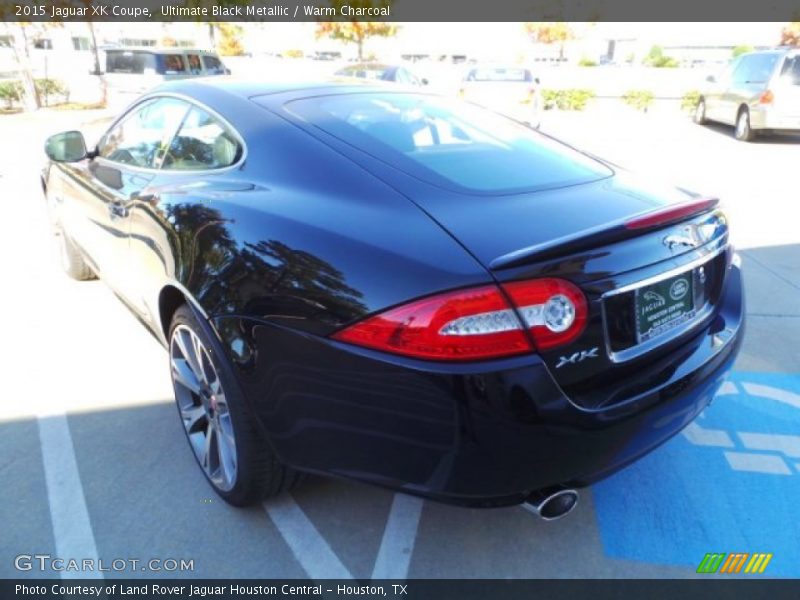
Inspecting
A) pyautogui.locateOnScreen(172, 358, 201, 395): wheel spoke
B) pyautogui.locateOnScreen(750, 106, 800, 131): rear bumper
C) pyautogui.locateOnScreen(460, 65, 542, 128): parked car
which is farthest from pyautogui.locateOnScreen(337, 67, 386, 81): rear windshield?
pyautogui.locateOnScreen(172, 358, 201, 395): wheel spoke

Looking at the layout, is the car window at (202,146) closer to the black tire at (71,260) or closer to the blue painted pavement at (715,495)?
the black tire at (71,260)

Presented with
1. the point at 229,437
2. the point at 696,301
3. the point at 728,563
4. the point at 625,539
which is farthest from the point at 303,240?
the point at 728,563

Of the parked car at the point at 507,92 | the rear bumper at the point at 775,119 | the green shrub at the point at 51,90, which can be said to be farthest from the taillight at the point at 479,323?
the green shrub at the point at 51,90

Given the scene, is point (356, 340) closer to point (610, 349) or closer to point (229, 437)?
point (610, 349)

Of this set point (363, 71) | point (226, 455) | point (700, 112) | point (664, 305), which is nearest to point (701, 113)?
point (700, 112)

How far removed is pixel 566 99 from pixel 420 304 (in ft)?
60.8

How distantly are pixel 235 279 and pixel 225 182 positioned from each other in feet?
1.70

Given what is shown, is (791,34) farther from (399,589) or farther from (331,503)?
(399,589)

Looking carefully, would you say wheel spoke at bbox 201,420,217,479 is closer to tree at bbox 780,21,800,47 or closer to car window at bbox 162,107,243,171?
car window at bbox 162,107,243,171

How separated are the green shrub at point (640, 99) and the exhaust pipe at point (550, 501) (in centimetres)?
1879

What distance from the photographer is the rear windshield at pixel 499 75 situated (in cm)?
1305

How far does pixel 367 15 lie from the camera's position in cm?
3212

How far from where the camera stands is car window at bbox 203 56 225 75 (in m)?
15.7

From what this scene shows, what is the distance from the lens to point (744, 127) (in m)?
12.0
